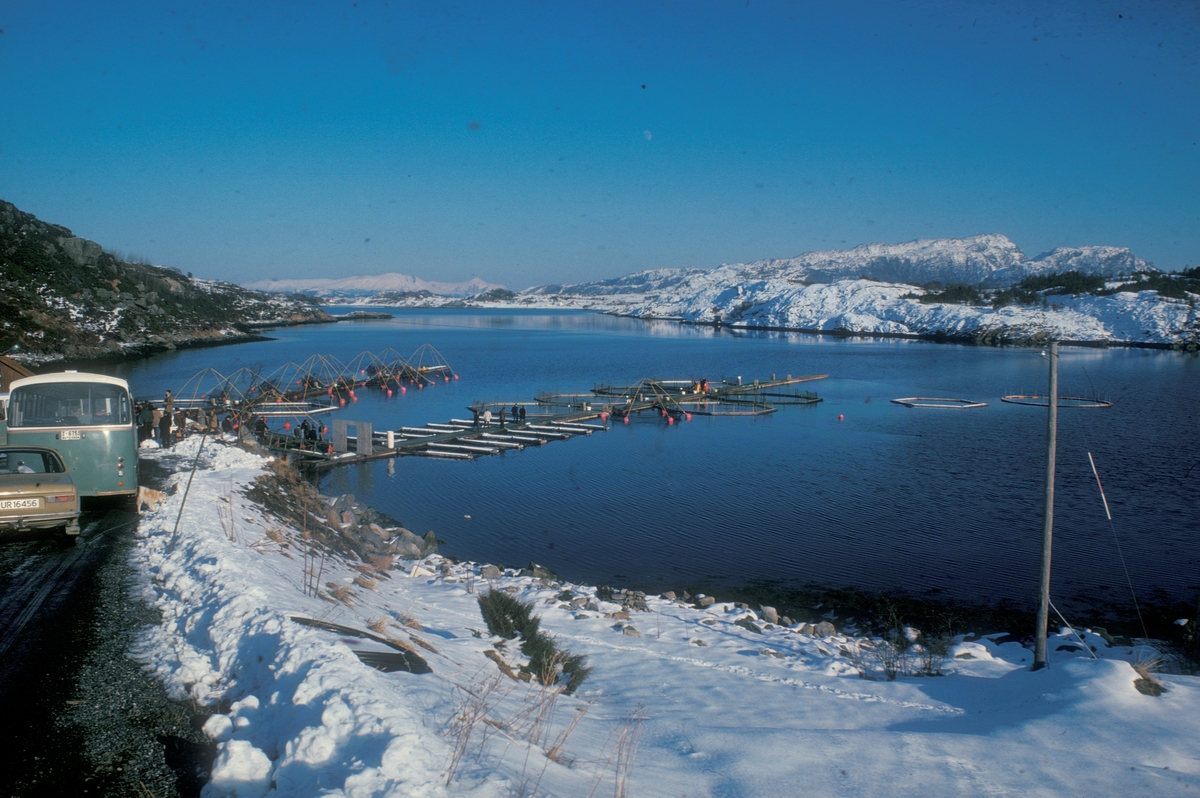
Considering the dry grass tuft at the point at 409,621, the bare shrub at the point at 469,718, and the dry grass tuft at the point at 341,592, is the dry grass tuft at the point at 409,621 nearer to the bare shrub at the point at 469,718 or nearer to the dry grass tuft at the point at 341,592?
the dry grass tuft at the point at 341,592

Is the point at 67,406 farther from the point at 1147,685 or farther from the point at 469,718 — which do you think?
the point at 1147,685

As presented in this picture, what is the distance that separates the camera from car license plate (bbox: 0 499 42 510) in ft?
24.7

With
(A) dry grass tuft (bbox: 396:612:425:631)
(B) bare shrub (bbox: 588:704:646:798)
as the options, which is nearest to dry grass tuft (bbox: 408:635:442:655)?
(A) dry grass tuft (bbox: 396:612:425:631)

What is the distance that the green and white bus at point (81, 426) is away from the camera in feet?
32.0

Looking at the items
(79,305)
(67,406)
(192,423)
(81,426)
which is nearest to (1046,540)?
(81,426)

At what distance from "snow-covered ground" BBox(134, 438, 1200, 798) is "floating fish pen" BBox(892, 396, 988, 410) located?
30094mm

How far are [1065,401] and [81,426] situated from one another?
142 ft

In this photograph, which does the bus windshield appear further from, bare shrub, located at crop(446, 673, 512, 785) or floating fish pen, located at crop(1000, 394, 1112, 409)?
floating fish pen, located at crop(1000, 394, 1112, 409)

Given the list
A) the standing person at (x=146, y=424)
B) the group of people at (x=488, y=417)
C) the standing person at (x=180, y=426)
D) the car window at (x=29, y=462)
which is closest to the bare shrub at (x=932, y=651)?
the car window at (x=29, y=462)

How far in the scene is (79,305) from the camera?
64.3 metres

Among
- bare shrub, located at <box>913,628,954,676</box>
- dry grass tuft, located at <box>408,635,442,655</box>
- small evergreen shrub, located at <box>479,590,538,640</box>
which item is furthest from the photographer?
bare shrub, located at <box>913,628,954,676</box>

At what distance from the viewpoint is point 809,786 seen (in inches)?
190

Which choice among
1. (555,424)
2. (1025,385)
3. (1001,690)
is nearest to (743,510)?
(1001,690)

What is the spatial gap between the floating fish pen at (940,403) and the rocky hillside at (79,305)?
2092 inches
